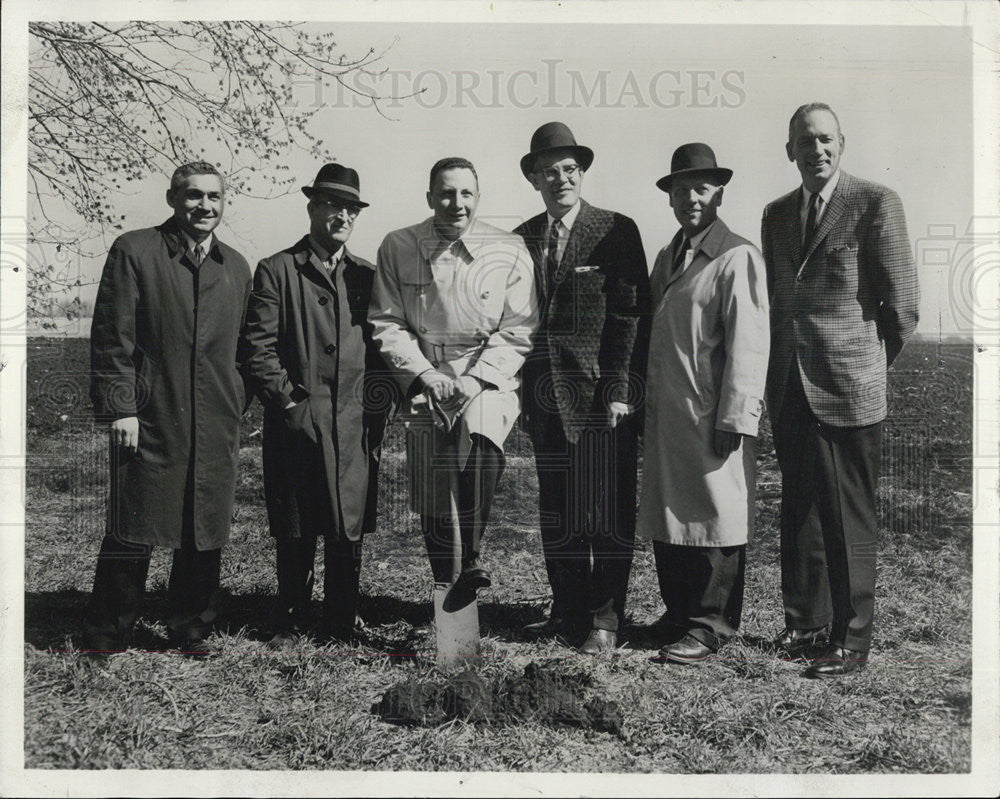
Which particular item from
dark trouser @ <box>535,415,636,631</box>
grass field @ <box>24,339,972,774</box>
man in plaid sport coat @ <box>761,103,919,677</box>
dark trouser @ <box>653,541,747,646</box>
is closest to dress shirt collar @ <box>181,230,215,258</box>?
grass field @ <box>24,339,972,774</box>

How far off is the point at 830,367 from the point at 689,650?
1467 mm

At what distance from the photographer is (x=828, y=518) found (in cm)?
422

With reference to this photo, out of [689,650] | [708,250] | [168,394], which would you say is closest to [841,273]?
[708,250]

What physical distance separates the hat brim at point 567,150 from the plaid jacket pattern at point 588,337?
390 millimetres

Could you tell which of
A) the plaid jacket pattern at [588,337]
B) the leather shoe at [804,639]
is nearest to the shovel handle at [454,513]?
the plaid jacket pattern at [588,337]

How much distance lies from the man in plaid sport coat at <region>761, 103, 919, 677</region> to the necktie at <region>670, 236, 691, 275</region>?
39cm

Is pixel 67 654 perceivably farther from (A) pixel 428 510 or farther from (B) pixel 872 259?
(B) pixel 872 259

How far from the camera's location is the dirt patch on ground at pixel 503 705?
3.99 meters

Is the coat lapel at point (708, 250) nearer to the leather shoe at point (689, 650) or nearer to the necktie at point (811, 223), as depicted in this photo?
the necktie at point (811, 223)

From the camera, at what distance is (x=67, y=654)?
4.27m

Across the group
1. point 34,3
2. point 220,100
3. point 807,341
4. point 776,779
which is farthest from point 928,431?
point 34,3

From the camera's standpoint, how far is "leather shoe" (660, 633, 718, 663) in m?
4.20

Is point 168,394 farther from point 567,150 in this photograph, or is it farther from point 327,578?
point 567,150

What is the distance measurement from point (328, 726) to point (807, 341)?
2.79 metres
